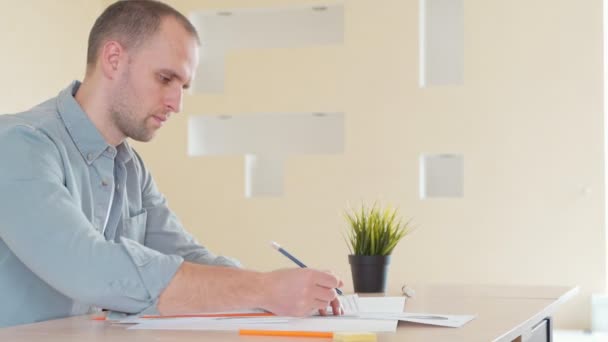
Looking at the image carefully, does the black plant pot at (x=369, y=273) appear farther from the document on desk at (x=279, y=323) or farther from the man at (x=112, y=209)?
the document on desk at (x=279, y=323)

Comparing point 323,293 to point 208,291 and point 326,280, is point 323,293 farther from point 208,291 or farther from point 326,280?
point 208,291

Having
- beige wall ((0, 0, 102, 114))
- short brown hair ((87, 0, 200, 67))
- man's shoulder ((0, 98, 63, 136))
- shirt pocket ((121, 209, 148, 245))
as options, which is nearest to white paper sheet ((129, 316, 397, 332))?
man's shoulder ((0, 98, 63, 136))

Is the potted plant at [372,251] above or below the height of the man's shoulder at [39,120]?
below

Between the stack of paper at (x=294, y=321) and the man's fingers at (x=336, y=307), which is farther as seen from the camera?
the man's fingers at (x=336, y=307)

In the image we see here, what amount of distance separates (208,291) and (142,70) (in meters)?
0.60

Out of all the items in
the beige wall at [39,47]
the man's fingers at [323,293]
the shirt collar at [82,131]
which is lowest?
the man's fingers at [323,293]

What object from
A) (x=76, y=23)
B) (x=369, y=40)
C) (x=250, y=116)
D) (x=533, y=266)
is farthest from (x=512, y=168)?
(x=76, y=23)

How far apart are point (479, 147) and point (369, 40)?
2.86 ft

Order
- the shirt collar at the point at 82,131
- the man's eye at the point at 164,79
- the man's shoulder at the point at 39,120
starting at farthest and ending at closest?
1. the man's eye at the point at 164,79
2. the shirt collar at the point at 82,131
3. the man's shoulder at the point at 39,120

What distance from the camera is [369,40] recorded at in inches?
194

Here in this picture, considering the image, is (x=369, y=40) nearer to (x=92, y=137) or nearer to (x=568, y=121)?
(x=568, y=121)

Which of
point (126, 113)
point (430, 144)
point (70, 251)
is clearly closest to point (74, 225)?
point (70, 251)

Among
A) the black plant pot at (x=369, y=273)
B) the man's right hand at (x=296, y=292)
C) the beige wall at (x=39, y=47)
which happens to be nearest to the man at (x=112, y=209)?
the man's right hand at (x=296, y=292)

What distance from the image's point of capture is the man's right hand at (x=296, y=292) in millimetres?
1270
